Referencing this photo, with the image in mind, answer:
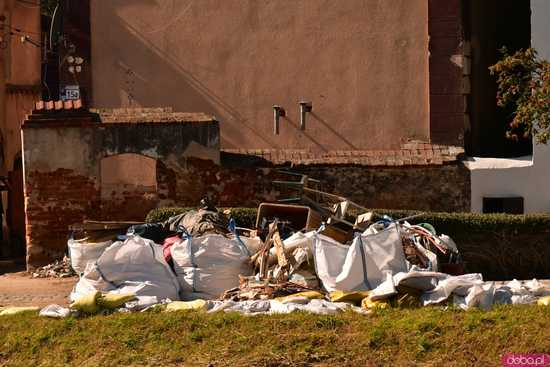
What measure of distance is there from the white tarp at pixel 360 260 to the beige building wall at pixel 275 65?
1067 cm

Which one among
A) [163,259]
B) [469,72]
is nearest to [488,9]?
[469,72]

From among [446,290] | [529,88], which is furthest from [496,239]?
[446,290]

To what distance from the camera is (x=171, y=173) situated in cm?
1867

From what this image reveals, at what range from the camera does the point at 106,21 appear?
24.3 meters

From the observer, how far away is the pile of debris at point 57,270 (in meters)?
17.1

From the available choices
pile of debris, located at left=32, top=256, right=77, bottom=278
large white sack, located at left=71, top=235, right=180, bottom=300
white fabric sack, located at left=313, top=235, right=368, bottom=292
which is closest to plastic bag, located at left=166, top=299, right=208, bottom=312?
large white sack, located at left=71, top=235, right=180, bottom=300

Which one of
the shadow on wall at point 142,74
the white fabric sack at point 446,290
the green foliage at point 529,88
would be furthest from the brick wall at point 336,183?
the white fabric sack at point 446,290

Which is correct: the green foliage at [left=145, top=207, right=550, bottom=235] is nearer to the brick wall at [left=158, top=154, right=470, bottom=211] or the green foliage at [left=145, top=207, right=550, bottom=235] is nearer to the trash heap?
the trash heap

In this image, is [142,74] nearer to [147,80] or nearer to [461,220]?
[147,80]

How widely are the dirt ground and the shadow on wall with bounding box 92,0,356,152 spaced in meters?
7.23

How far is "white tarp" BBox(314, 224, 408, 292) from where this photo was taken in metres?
12.5

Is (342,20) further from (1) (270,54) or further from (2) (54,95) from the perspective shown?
(2) (54,95)

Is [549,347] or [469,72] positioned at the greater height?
[469,72]

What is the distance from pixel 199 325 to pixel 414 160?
9983 mm
